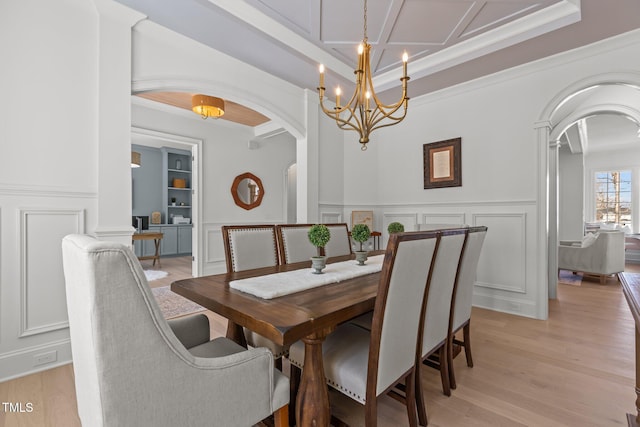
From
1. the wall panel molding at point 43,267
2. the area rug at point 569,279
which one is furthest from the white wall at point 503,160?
the wall panel molding at point 43,267

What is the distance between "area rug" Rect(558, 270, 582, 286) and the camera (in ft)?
14.5

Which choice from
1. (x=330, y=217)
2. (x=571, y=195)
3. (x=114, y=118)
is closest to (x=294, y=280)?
(x=114, y=118)

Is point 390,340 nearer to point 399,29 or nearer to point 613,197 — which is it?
A: point 399,29

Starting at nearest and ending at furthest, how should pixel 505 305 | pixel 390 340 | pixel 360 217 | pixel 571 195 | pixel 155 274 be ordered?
1. pixel 390 340
2. pixel 505 305
3. pixel 360 217
4. pixel 155 274
5. pixel 571 195

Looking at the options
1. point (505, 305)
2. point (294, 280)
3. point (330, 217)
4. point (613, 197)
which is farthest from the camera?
point (613, 197)

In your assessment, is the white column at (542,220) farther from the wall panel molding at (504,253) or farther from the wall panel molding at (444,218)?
the wall panel molding at (444,218)

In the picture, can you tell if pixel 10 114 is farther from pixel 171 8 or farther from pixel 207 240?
pixel 207 240

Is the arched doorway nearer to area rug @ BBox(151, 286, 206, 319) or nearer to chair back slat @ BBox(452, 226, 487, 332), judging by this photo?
chair back slat @ BBox(452, 226, 487, 332)

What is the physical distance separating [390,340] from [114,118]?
2.54m

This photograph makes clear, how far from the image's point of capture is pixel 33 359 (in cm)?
196

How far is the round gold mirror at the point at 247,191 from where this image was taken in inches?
205

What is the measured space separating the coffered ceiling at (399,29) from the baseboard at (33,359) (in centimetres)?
261

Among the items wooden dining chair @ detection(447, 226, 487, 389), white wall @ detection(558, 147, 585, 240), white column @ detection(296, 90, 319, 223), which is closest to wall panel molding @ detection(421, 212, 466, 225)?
white column @ detection(296, 90, 319, 223)

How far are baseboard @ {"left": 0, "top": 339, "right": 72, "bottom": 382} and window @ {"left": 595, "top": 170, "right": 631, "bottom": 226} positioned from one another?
10.6m
